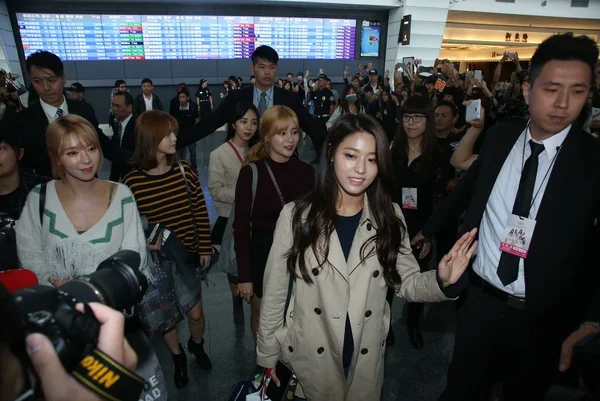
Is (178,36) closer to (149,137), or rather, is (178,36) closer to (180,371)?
(149,137)

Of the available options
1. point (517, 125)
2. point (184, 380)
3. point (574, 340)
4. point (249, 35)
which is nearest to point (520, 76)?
point (517, 125)

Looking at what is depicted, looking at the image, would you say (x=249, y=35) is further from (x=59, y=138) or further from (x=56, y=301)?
(x=56, y=301)

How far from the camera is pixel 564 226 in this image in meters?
1.63

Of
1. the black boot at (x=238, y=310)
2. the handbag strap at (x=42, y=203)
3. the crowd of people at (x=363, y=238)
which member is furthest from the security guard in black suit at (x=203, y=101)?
the handbag strap at (x=42, y=203)

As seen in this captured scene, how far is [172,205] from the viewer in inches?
94.2

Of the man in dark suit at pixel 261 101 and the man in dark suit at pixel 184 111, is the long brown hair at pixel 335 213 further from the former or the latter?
the man in dark suit at pixel 184 111

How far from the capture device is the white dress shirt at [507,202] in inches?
67.1

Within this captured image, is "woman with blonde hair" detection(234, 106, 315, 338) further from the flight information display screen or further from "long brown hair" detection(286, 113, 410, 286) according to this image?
the flight information display screen

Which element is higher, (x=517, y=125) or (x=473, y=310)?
(x=517, y=125)

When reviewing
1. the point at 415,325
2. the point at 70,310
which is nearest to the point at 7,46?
the point at 415,325

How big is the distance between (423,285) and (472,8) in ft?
53.2

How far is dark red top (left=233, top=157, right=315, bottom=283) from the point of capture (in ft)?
7.29

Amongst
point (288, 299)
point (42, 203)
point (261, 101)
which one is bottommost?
point (288, 299)

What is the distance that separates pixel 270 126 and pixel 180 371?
172cm
